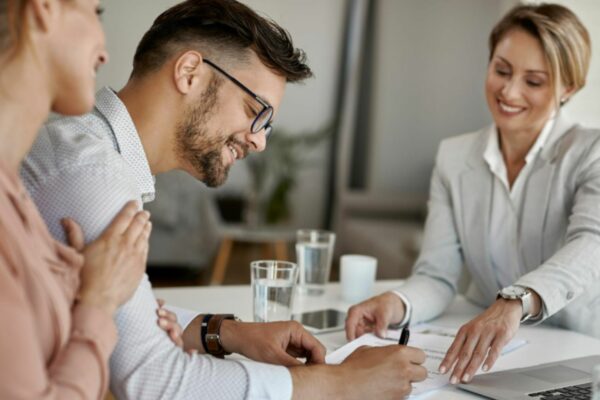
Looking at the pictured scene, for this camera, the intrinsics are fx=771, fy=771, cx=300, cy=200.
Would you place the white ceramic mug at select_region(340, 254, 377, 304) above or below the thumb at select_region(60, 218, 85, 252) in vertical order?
below

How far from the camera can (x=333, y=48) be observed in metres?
7.05

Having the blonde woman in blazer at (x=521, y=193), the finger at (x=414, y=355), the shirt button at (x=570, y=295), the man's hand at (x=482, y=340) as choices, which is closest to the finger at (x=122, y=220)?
the finger at (x=414, y=355)

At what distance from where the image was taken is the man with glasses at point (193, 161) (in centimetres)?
104

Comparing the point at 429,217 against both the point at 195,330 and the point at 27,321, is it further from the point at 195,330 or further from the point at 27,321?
the point at 27,321

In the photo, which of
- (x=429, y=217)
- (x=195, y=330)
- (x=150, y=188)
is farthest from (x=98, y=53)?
(x=429, y=217)

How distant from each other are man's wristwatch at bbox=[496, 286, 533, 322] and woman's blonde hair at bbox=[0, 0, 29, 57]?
1066mm

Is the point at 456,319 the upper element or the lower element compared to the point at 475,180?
lower

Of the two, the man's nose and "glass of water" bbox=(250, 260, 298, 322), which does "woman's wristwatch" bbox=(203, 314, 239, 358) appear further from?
the man's nose

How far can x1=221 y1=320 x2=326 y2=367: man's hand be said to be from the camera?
1.31m

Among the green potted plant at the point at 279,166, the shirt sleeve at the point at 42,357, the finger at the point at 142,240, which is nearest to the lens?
the shirt sleeve at the point at 42,357

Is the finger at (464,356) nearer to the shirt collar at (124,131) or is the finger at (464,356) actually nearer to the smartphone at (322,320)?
the smartphone at (322,320)

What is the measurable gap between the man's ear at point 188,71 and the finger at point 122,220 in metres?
0.31

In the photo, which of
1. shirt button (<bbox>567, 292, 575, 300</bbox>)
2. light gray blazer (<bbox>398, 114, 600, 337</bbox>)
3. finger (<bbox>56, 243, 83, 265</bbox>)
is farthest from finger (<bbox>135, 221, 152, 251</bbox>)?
shirt button (<bbox>567, 292, 575, 300</bbox>)

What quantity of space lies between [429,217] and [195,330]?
3.03ft
